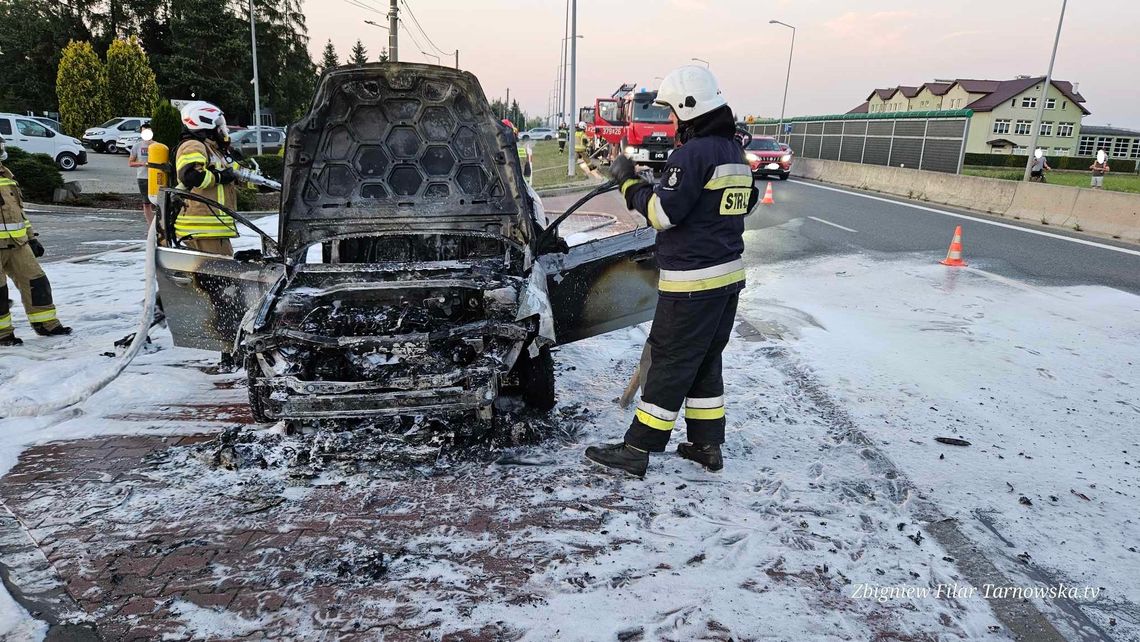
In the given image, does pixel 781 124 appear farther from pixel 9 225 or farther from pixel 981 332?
pixel 9 225

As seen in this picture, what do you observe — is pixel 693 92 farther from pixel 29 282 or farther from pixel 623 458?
pixel 29 282

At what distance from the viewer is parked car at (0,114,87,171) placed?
21.2 metres

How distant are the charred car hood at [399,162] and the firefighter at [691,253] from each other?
115 cm

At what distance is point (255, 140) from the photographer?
102 ft

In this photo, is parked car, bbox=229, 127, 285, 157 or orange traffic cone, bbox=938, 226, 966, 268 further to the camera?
parked car, bbox=229, 127, 285, 157

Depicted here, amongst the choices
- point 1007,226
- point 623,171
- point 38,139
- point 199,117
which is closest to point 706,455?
point 623,171

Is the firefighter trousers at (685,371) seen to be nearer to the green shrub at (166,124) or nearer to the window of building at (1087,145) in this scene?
the green shrub at (166,124)

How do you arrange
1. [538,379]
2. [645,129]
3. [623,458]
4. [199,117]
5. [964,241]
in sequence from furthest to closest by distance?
1. [645,129]
2. [964,241]
3. [199,117]
4. [538,379]
5. [623,458]

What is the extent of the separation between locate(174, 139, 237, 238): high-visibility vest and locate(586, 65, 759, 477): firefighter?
3.44 meters

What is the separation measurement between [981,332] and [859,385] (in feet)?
6.75

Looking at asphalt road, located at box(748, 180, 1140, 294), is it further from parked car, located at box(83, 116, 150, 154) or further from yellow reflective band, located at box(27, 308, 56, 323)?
parked car, located at box(83, 116, 150, 154)

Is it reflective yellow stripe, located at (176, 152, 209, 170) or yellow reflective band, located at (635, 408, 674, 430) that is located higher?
reflective yellow stripe, located at (176, 152, 209, 170)

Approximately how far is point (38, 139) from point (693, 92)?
84.0ft

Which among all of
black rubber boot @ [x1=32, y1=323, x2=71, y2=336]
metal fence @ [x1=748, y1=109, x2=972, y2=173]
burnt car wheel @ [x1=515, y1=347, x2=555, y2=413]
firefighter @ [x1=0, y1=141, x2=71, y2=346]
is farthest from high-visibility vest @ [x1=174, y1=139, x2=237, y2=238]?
metal fence @ [x1=748, y1=109, x2=972, y2=173]
